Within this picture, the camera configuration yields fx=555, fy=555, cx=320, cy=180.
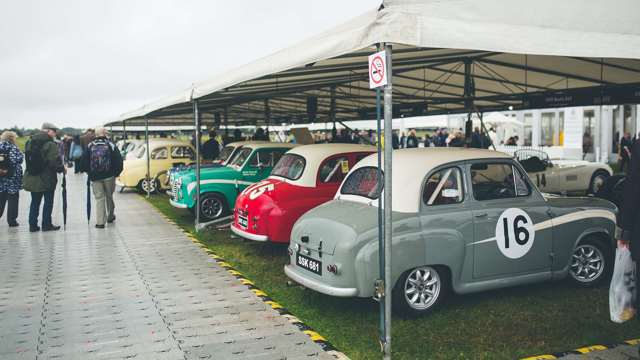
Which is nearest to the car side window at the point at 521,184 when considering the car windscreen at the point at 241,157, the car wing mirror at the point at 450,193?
the car wing mirror at the point at 450,193

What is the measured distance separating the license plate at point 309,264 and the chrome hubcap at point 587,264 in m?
3.02

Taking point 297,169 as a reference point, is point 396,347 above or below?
below

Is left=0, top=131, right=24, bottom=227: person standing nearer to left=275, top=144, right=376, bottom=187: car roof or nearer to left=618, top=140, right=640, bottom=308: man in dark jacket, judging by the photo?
left=275, top=144, right=376, bottom=187: car roof

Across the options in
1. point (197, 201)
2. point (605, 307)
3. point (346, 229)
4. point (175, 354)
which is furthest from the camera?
point (197, 201)

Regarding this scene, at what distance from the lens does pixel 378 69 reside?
14.4ft

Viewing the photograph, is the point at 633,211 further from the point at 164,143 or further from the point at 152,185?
the point at 164,143

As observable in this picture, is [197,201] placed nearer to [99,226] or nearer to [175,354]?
[99,226]

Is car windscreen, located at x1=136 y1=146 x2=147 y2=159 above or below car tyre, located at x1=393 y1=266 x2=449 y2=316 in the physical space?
above

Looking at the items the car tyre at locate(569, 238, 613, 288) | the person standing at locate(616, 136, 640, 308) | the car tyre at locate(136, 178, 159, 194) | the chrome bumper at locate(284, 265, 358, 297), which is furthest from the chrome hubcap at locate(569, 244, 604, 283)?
the car tyre at locate(136, 178, 159, 194)

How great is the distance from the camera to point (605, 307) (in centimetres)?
581

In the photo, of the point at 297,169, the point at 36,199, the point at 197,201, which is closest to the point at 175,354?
the point at 297,169

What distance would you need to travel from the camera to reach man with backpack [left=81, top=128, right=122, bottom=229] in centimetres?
1093

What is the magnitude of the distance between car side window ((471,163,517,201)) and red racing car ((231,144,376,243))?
9.36 ft

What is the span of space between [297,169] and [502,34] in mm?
4865
